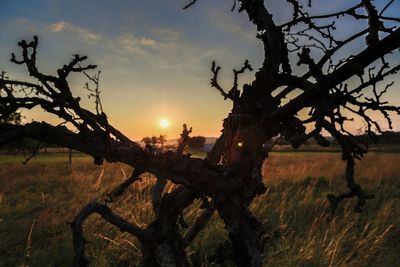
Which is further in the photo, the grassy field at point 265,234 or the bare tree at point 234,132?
the grassy field at point 265,234

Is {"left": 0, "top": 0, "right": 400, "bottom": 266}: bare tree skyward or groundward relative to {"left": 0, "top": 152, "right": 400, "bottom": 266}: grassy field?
skyward

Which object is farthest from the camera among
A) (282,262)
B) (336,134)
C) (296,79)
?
(282,262)

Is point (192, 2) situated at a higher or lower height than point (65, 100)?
higher

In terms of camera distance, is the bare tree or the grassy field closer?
the bare tree

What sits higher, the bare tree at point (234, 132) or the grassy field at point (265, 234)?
the bare tree at point (234, 132)

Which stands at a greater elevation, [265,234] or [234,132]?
[234,132]

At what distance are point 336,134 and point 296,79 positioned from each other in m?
0.43

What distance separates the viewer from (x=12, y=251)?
25.7 feet

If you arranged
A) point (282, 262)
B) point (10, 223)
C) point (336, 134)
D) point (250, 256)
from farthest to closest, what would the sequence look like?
point (10, 223), point (282, 262), point (336, 134), point (250, 256)

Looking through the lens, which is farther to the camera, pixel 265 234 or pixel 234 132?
pixel 265 234

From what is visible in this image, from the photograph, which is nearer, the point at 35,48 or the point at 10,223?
the point at 35,48

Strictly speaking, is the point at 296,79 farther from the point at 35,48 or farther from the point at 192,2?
→ the point at 35,48

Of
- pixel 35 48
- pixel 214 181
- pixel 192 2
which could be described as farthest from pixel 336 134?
pixel 35 48

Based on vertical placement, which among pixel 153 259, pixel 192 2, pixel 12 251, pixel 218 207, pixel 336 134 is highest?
pixel 192 2
